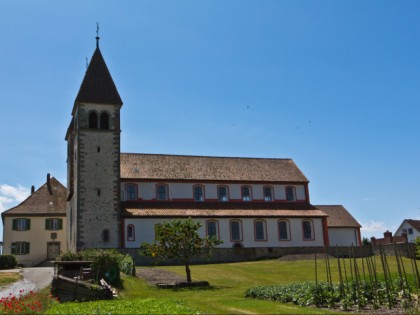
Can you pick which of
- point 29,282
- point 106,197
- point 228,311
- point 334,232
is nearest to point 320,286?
point 228,311

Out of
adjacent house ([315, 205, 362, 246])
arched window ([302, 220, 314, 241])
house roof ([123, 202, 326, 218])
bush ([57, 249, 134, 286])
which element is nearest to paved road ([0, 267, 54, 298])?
bush ([57, 249, 134, 286])

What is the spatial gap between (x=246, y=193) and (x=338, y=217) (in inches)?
605

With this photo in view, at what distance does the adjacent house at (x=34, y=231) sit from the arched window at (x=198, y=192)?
15.0m

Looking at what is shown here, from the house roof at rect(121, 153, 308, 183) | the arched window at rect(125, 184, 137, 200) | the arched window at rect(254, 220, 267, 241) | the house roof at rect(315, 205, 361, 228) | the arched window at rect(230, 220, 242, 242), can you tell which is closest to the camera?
the arched window at rect(125, 184, 137, 200)

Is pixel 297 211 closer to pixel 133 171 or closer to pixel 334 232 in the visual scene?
pixel 334 232

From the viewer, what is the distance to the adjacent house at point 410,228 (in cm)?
8369

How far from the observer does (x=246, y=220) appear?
2088 inches

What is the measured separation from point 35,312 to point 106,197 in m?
30.4

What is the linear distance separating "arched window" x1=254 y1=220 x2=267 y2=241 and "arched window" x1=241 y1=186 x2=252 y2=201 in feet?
12.4

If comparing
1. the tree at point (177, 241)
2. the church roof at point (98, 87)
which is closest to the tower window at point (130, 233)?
the church roof at point (98, 87)

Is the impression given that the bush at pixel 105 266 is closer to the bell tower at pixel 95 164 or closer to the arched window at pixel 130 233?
the bell tower at pixel 95 164

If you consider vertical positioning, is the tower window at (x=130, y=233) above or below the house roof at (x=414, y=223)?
below

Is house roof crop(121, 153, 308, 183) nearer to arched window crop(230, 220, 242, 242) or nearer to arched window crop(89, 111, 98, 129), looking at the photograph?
arched window crop(230, 220, 242, 242)

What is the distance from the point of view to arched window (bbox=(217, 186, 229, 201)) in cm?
5562
